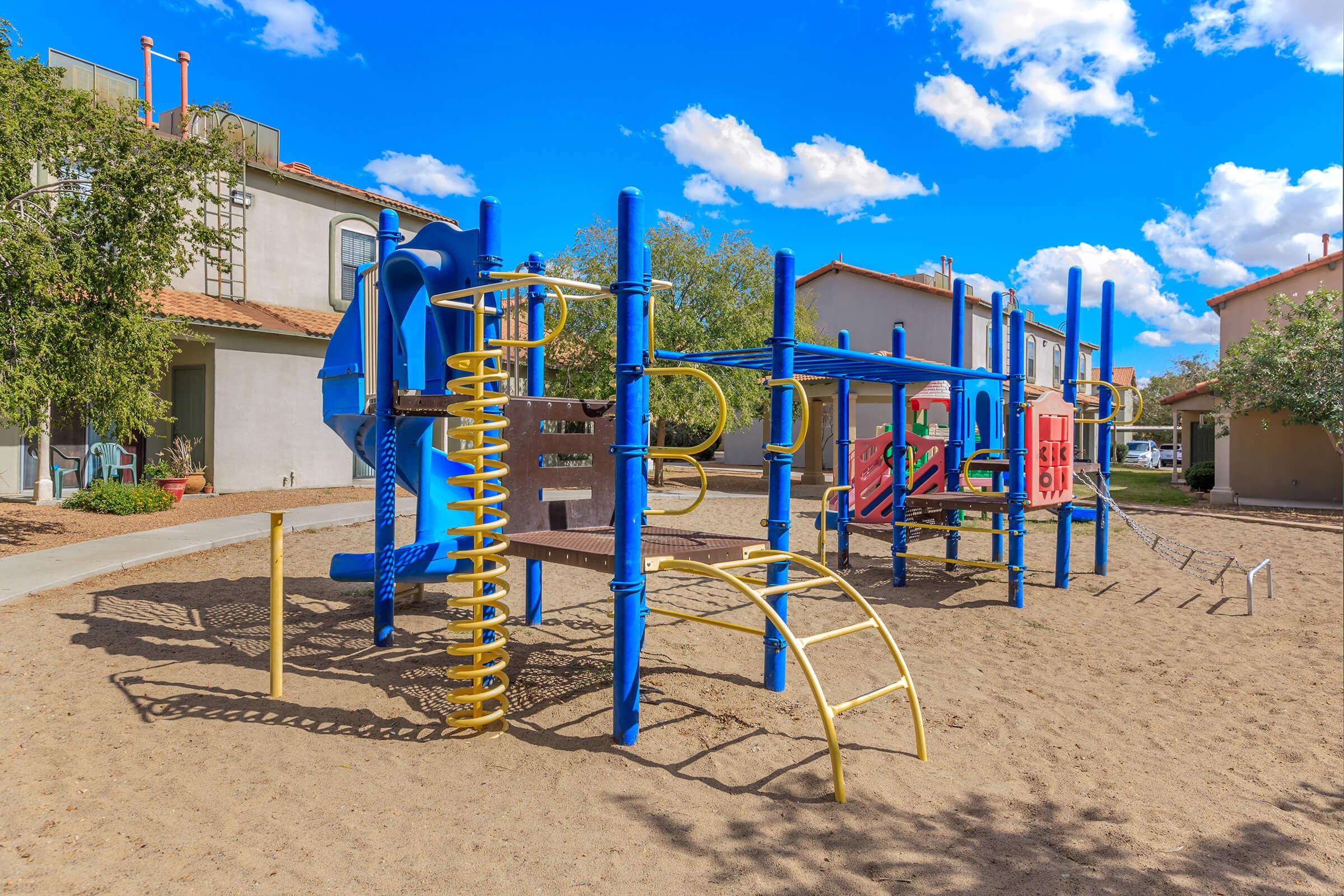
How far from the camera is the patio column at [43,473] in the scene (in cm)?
1340

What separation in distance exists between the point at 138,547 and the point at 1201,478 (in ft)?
81.1

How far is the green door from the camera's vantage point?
15.7 metres

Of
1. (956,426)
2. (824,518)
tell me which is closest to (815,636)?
(824,518)

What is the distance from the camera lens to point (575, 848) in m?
3.23

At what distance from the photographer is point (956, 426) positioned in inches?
412

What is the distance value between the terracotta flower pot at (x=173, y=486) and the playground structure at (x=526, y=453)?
9.14m

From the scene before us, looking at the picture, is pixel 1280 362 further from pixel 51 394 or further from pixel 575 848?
pixel 51 394

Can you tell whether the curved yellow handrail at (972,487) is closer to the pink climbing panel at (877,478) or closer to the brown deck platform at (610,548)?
the pink climbing panel at (877,478)

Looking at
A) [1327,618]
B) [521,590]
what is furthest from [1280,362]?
[521,590]

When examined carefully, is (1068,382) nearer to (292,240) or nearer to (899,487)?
(899,487)

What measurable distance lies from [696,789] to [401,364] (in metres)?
4.05

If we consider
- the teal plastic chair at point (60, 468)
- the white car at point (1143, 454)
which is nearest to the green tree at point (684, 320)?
the teal plastic chair at point (60, 468)

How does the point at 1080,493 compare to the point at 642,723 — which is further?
the point at 1080,493

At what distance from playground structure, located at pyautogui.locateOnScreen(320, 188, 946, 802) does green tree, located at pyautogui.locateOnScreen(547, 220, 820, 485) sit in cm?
1229
